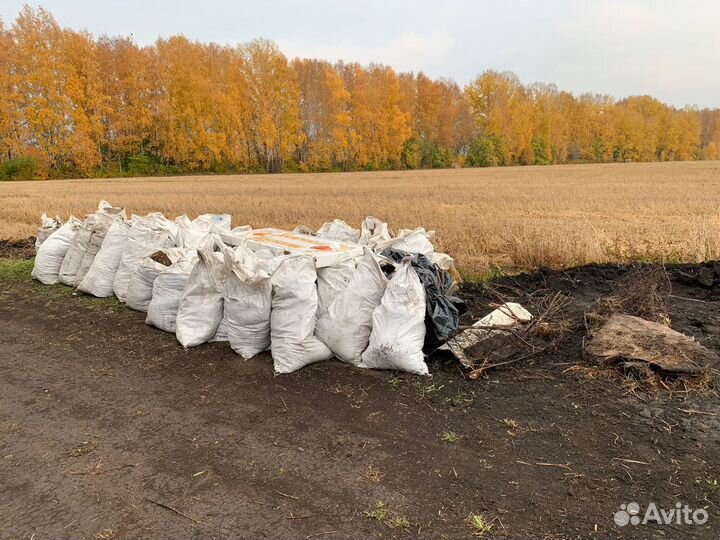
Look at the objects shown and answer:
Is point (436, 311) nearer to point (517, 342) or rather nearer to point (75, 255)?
point (517, 342)

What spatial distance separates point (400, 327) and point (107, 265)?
12.6 ft

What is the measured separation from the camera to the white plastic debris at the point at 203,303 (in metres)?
4.25

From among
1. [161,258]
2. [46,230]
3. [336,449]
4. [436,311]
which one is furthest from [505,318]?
[46,230]

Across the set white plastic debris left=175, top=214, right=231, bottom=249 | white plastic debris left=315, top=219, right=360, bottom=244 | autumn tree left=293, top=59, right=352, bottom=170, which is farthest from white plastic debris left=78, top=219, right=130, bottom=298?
autumn tree left=293, top=59, right=352, bottom=170

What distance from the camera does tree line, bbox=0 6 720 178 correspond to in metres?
35.4


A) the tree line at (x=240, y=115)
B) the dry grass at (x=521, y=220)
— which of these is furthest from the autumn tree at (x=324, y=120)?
the dry grass at (x=521, y=220)

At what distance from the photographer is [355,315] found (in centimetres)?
379

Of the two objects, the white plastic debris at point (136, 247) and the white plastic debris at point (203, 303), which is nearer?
the white plastic debris at point (203, 303)

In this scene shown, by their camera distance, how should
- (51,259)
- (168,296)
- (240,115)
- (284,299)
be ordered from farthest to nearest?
(240,115)
(51,259)
(168,296)
(284,299)

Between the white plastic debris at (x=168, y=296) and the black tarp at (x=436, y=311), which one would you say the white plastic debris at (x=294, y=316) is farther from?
the white plastic debris at (x=168, y=296)

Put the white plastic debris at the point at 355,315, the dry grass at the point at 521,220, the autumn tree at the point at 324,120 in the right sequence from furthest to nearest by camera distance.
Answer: the autumn tree at the point at 324,120 → the dry grass at the point at 521,220 → the white plastic debris at the point at 355,315

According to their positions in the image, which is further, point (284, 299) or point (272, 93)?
point (272, 93)

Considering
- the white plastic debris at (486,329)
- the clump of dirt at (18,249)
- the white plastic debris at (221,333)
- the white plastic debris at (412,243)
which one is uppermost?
the white plastic debris at (412,243)

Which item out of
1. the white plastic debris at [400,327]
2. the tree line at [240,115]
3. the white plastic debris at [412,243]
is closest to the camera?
the white plastic debris at [400,327]
